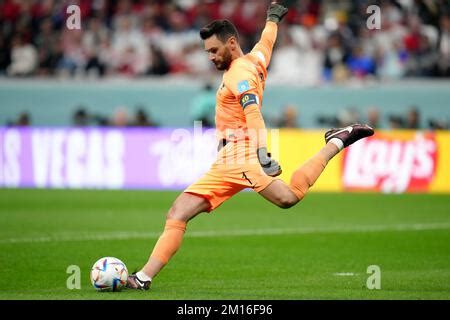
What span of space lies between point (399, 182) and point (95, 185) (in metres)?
6.65

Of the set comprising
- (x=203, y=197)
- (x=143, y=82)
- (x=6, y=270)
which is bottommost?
(x=6, y=270)

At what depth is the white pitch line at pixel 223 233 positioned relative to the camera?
42.5 feet

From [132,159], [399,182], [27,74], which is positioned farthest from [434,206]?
[27,74]

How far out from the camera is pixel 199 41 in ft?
82.2

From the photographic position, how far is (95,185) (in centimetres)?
2147

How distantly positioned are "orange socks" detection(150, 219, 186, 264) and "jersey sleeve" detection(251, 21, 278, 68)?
66.7 inches

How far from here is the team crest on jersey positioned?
8.38 m

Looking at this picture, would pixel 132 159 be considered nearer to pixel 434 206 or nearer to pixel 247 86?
pixel 434 206

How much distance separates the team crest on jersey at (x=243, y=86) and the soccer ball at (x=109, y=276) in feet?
6.20
